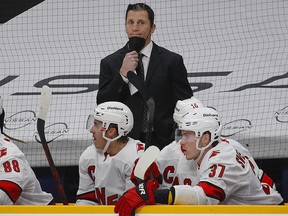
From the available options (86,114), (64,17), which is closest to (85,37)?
(64,17)

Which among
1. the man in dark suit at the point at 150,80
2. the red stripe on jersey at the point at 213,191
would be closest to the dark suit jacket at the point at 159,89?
the man in dark suit at the point at 150,80

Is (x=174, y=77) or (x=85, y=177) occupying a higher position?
(x=174, y=77)

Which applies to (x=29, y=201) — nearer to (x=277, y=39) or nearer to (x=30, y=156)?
(x=30, y=156)

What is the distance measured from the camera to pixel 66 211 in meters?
3.94

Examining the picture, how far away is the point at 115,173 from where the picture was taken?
4867 mm

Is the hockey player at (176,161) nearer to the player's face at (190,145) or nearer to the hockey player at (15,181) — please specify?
the player's face at (190,145)

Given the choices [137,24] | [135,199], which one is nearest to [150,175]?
[135,199]

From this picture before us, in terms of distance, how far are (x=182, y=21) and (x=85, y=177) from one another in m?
2.27

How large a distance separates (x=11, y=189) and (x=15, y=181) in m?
0.05

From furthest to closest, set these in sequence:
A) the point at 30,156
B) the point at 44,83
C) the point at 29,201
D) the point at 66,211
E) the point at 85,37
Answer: the point at 85,37
the point at 44,83
the point at 30,156
the point at 29,201
the point at 66,211

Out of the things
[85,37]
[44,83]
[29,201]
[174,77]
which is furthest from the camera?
[85,37]

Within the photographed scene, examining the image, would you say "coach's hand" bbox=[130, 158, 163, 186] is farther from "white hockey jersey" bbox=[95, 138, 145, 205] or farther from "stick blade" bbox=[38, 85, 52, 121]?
"stick blade" bbox=[38, 85, 52, 121]

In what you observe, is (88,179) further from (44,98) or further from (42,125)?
(44,98)

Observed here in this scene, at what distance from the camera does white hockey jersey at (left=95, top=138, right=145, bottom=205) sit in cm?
483
